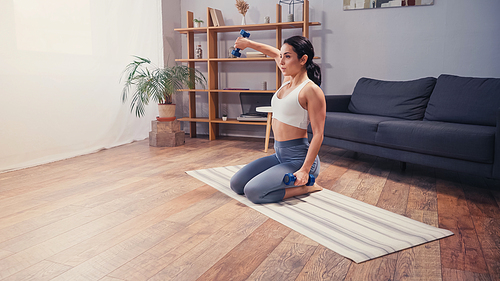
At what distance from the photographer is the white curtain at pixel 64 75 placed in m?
3.09

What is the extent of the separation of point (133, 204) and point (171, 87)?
223 cm

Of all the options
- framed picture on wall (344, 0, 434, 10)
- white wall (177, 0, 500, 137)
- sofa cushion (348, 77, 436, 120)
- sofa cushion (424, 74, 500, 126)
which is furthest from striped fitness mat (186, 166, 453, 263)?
framed picture on wall (344, 0, 434, 10)

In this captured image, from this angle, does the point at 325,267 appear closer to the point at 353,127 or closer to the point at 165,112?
the point at 353,127

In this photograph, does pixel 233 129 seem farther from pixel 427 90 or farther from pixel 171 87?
pixel 427 90

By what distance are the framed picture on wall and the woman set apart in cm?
255

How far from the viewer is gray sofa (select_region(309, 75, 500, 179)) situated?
2309 millimetres

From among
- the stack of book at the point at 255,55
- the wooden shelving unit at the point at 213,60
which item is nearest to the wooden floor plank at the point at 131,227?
the wooden shelving unit at the point at 213,60

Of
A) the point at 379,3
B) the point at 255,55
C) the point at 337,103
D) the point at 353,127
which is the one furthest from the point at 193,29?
the point at 353,127

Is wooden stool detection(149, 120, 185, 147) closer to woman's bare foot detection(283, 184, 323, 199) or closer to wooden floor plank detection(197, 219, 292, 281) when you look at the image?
woman's bare foot detection(283, 184, 323, 199)

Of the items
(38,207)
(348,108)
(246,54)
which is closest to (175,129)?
(246,54)

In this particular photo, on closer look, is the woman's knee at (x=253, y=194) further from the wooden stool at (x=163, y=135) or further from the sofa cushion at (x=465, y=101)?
the wooden stool at (x=163, y=135)

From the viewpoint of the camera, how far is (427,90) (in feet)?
10.8

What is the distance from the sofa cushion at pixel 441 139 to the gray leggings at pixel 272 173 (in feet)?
2.80

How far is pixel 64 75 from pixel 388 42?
347 centimetres
